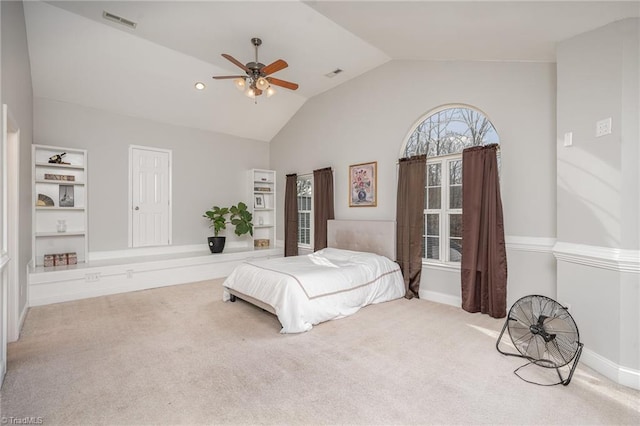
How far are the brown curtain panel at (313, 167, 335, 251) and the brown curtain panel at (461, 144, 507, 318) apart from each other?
236cm

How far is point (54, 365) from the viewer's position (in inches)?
96.4

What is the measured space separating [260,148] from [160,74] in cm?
270

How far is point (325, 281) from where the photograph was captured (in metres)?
3.52

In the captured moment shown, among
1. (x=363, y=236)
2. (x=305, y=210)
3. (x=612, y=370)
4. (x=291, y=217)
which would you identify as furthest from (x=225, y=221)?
(x=612, y=370)

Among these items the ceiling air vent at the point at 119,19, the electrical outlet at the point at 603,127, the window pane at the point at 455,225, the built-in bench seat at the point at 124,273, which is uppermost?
the ceiling air vent at the point at 119,19

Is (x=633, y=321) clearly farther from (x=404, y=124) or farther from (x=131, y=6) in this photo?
(x=131, y=6)

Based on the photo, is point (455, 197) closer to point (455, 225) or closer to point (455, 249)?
point (455, 225)

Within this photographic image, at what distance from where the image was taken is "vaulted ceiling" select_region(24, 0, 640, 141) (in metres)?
2.74

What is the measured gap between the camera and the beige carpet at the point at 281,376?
1.87 meters

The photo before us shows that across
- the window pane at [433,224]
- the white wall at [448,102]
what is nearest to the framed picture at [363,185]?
the white wall at [448,102]

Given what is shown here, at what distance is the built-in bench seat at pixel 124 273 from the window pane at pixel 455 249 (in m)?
3.82

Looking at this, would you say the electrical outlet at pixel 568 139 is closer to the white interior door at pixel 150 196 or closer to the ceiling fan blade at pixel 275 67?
the ceiling fan blade at pixel 275 67

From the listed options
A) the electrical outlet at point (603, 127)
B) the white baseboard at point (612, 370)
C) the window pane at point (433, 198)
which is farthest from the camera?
the window pane at point (433, 198)

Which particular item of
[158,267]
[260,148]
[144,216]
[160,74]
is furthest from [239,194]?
[160,74]
